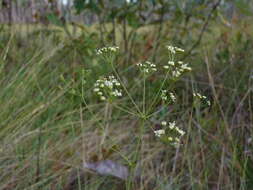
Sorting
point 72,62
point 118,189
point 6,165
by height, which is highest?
point 72,62

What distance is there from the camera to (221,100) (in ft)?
7.19

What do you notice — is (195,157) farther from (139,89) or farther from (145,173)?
(139,89)

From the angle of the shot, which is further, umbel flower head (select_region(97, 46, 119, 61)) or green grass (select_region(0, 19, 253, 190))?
green grass (select_region(0, 19, 253, 190))

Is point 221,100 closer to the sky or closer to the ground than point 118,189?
closer to the sky

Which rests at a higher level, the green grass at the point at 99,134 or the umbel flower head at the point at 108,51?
the umbel flower head at the point at 108,51

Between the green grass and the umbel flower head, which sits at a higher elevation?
the umbel flower head

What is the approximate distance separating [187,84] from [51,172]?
102 cm

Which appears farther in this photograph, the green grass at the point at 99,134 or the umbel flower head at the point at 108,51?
the green grass at the point at 99,134

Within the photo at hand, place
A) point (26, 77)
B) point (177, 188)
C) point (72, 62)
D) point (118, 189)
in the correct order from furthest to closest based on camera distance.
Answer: point (72, 62) < point (26, 77) < point (118, 189) < point (177, 188)

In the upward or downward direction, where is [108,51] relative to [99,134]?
upward

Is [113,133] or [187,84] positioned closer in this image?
[113,133]

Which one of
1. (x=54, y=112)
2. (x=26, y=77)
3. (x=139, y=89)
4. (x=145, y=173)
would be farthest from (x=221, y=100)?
(x=26, y=77)

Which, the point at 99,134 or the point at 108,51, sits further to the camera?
the point at 99,134

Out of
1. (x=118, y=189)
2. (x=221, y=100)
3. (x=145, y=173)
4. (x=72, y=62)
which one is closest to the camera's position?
(x=118, y=189)
